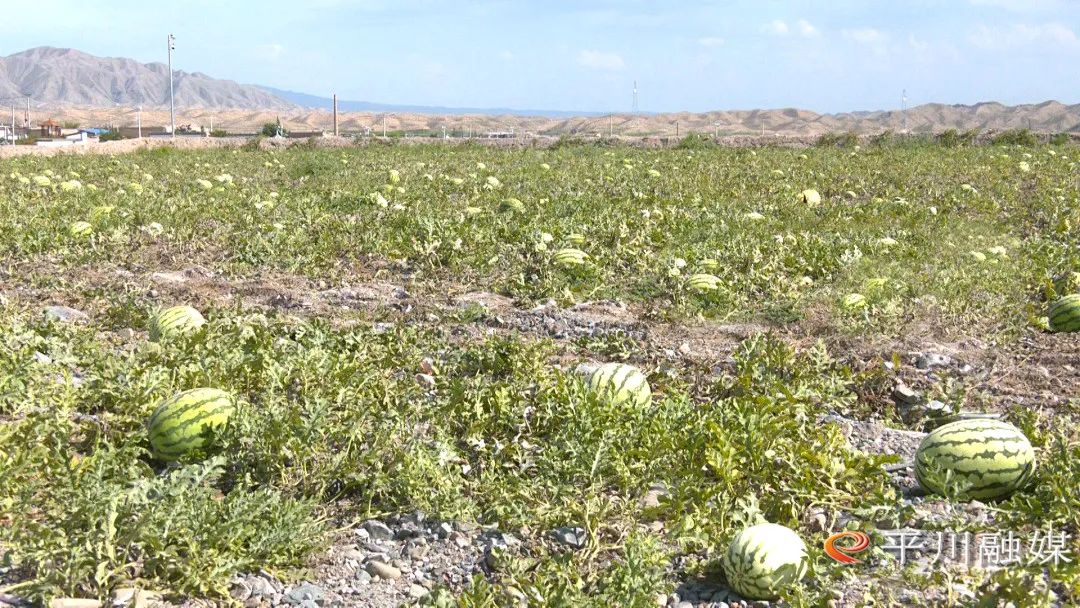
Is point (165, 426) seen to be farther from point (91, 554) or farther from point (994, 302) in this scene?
point (994, 302)

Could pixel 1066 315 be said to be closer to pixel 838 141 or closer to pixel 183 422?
pixel 183 422

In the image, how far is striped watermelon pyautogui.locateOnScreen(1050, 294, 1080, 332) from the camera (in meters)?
6.53

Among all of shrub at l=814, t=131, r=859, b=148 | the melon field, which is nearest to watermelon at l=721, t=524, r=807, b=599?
the melon field

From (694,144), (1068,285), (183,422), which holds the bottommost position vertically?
(183,422)

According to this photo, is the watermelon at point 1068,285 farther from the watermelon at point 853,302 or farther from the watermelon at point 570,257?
the watermelon at point 570,257

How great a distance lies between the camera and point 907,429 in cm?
501

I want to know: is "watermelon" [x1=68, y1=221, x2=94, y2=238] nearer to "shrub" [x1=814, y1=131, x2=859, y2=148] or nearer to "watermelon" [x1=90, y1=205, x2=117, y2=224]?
"watermelon" [x1=90, y1=205, x2=117, y2=224]

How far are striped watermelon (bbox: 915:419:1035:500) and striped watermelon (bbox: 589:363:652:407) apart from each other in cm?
151

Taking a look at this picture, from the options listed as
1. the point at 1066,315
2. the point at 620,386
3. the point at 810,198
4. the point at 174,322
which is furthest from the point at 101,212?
the point at 1066,315

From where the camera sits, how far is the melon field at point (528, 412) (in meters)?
3.34

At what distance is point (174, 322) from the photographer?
19.7 ft

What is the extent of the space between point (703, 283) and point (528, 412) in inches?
117

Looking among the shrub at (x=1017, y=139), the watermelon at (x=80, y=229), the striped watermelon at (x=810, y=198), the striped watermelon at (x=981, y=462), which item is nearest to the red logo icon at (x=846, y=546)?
the striped watermelon at (x=981, y=462)

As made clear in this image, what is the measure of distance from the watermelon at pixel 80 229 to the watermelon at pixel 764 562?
8.57m
